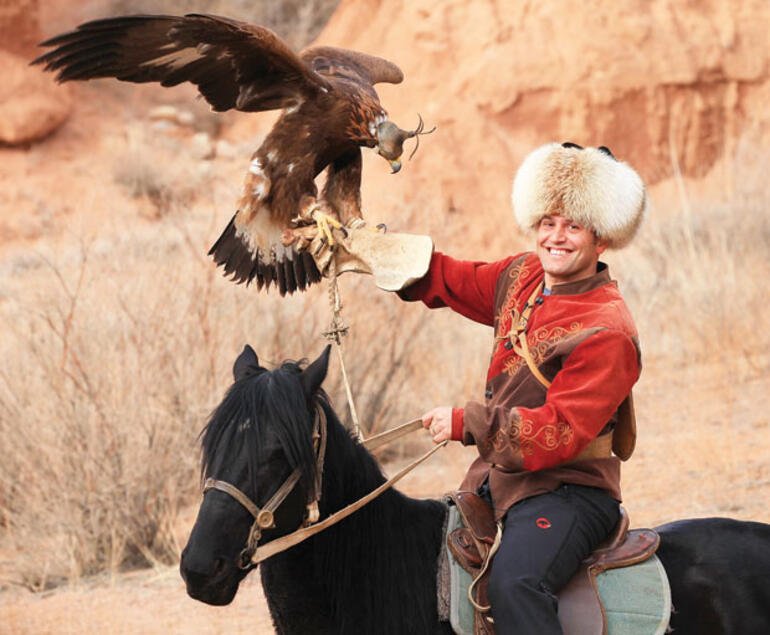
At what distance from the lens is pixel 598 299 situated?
10.9 ft

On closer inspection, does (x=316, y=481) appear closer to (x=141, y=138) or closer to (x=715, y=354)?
(x=715, y=354)

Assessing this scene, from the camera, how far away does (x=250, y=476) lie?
112 inches

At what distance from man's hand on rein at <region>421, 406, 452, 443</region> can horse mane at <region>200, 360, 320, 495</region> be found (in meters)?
0.34

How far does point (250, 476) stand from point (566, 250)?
1.10m

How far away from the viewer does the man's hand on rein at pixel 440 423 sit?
10.1 feet

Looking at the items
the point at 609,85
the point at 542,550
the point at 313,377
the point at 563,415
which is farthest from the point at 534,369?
the point at 609,85

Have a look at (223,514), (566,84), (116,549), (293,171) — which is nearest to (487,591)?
(223,514)

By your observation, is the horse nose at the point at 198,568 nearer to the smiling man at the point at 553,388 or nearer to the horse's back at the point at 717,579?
the smiling man at the point at 553,388

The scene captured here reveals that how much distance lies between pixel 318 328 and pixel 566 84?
10.3 metres

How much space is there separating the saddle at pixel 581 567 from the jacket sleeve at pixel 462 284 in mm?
664

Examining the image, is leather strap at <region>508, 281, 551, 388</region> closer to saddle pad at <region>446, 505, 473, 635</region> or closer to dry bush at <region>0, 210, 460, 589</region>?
saddle pad at <region>446, 505, 473, 635</region>

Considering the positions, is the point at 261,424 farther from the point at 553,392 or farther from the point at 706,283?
the point at 706,283

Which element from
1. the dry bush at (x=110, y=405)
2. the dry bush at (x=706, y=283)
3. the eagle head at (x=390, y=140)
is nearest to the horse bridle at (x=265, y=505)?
the eagle head at (x=390, y=140)

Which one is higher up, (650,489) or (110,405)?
(110,405)
